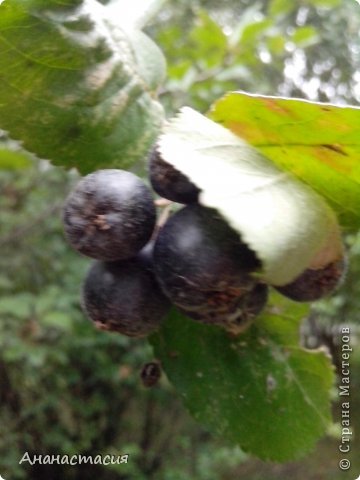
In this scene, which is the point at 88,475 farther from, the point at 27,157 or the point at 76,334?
the point at 27,157

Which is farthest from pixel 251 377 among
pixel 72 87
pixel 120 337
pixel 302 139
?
pixel 120 337

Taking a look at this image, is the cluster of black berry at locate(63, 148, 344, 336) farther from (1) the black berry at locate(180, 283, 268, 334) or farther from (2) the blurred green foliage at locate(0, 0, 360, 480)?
(2) the blurred green foliage at locate(0, 0, 360, 480)

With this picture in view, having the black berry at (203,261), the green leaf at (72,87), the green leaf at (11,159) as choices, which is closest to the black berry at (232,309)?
the black berry at (203,261)

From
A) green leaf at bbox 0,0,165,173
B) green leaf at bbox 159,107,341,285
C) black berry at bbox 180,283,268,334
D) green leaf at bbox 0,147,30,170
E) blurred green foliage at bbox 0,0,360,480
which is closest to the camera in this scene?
green leaf at bbox 159,107,341,285

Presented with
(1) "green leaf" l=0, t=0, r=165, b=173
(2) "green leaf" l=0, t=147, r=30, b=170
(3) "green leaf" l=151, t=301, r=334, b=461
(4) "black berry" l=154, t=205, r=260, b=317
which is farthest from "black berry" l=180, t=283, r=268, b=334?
(2) "green leaf" l=0, t=147, r=30, b=170

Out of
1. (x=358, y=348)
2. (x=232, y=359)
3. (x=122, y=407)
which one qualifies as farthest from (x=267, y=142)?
(x=358, y=348)

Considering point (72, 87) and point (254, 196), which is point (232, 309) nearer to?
point (254, 196)
